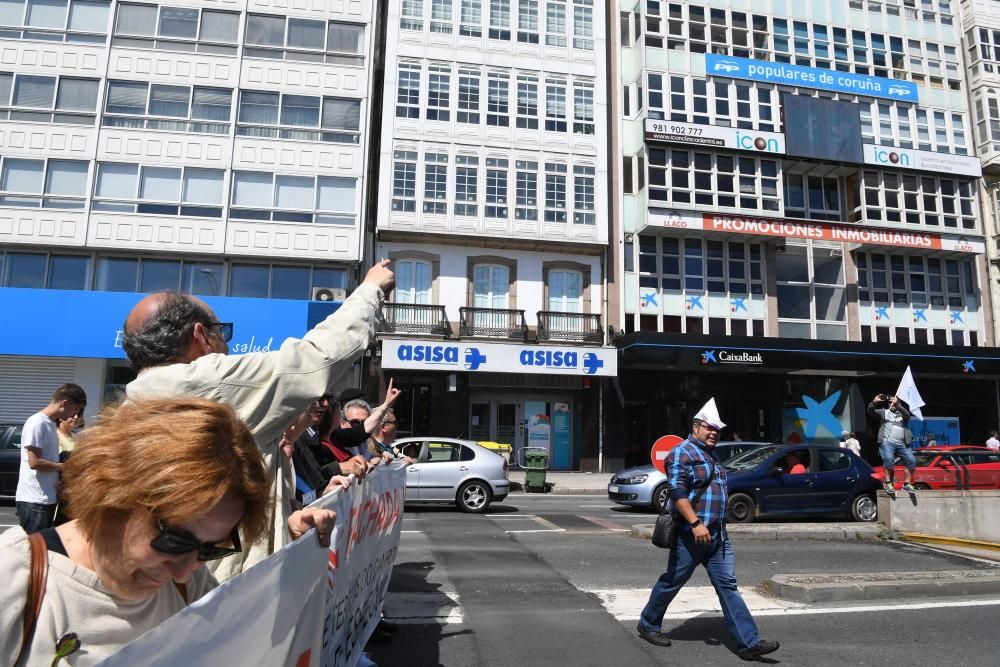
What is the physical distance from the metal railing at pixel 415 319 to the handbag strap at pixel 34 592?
74.2 ft

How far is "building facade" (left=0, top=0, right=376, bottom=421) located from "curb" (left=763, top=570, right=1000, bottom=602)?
17.2 m

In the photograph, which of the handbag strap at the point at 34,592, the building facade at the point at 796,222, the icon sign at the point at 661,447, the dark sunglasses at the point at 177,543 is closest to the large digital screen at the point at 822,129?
the building facade at the point at 796,222

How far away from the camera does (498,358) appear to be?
23.7 metres

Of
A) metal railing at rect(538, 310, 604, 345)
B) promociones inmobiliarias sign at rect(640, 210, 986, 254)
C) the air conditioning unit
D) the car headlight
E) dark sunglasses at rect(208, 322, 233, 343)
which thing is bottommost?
the car headlight

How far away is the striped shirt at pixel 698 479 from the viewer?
17.1 ft

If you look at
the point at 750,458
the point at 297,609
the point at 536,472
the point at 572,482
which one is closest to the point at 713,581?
the point at 297,609

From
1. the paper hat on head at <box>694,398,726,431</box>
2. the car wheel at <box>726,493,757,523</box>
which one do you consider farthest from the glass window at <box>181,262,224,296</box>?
the paper hat on head at <box>694,398,726,431</box>

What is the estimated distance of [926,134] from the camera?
29.1m

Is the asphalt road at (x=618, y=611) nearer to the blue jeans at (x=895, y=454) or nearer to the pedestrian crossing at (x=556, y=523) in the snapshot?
the pedestrian crossing at (x=556, y=523)

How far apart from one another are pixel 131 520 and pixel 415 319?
75.3ft

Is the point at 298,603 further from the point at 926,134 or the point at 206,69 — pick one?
the point at 926,134

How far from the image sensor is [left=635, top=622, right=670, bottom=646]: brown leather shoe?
17.1 ft

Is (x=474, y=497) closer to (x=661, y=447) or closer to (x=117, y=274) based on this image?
(x=661, y=447)

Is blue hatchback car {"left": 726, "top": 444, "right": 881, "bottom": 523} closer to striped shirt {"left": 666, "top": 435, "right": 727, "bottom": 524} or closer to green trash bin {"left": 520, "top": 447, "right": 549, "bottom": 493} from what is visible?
green trash bin {"left": 520, "top": 447, "right": 549, "bottom": 493}
